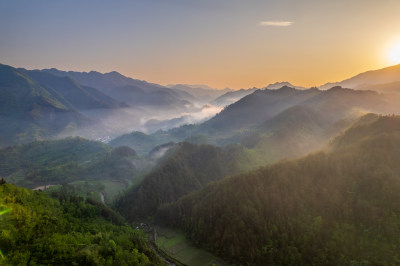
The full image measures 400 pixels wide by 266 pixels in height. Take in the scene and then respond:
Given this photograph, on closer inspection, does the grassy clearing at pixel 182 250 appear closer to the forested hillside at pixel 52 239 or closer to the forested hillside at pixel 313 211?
the forested hillside at pixel 313 211

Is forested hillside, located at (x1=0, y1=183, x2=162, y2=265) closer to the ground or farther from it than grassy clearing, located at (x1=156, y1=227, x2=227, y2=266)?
farther from it

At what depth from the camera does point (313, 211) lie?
117 metres

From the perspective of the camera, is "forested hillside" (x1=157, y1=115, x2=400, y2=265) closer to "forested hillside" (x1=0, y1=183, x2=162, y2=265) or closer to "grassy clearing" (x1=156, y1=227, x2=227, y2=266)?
"grassy clearing" (x1=156, y1=227, x2=227, y2=266)

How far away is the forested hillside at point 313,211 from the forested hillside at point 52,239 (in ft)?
140

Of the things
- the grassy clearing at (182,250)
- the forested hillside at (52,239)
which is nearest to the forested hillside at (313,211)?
the grassy clearing at (182,250)

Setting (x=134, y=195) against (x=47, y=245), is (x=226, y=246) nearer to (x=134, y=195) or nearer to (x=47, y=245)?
(x=47, y=245)

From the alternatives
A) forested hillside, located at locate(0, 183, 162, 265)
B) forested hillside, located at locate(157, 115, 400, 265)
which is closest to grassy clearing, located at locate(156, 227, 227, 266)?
forested hillside, located at locate(157, 115, 400, 265)

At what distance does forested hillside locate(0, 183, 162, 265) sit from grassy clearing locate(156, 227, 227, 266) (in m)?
26.1

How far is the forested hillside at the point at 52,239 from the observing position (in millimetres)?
70750

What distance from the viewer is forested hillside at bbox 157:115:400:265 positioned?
101 metres

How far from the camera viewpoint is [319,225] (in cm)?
10956

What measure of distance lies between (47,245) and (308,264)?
99.2 meters

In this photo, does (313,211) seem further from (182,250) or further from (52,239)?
(52,239)

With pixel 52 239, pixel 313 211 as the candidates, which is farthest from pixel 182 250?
pixel 52 239
